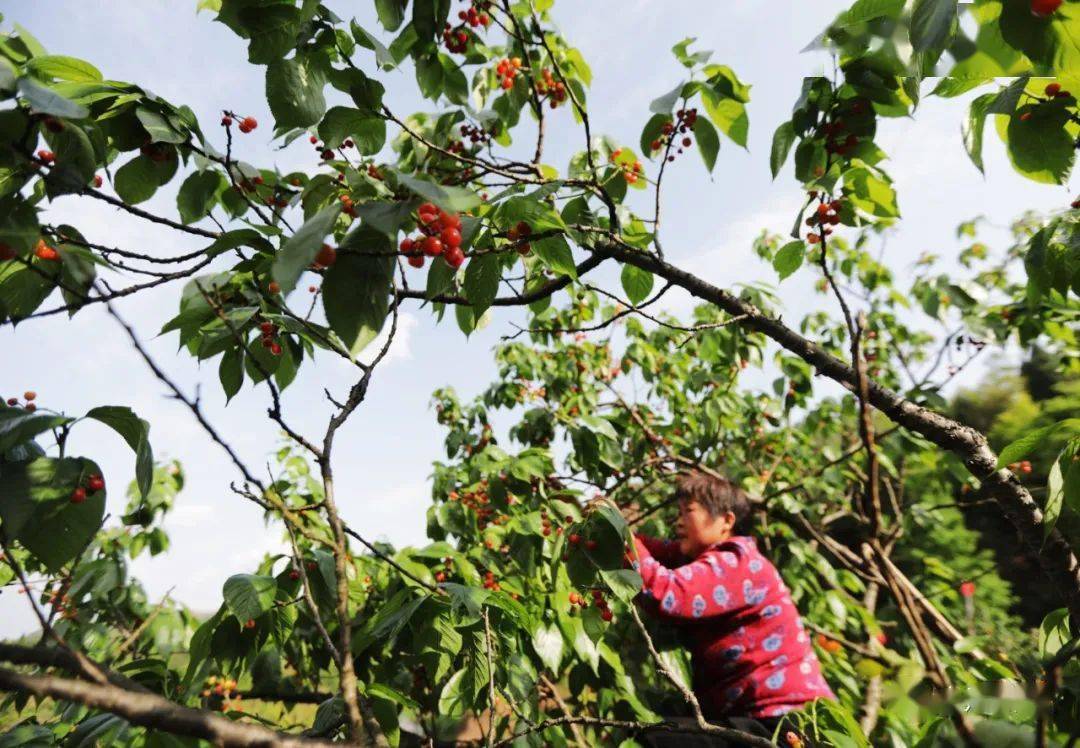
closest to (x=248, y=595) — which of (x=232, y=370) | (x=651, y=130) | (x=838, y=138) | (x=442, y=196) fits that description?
(x=232, y=370)

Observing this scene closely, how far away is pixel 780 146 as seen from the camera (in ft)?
6.20

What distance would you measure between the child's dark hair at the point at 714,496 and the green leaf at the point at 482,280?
1.83 m

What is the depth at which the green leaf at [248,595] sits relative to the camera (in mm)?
1517

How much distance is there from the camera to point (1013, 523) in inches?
Result: 64.9

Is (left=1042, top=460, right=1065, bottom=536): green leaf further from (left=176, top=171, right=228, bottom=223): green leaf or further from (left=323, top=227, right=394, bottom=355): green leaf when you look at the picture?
(left=176, top=171, right=228, bottom=223): green leaf

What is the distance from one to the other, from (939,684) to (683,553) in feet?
8.77

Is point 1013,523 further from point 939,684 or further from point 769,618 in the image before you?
point 939,684

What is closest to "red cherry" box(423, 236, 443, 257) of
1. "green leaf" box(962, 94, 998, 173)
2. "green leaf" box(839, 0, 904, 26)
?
"green leaf" box(839, 0, 904, 26)

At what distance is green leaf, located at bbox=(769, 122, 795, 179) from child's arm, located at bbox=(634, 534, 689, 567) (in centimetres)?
191

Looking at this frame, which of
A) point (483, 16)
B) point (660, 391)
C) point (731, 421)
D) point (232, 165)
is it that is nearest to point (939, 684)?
point (232, 165)

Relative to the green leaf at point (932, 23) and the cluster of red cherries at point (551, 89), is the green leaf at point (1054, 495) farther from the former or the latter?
the cluster of red cherries at point (551, 89)

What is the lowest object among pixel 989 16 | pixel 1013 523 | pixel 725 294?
pixel 1013 523

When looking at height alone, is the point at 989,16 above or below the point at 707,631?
above

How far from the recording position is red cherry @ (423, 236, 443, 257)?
1.11 metres
